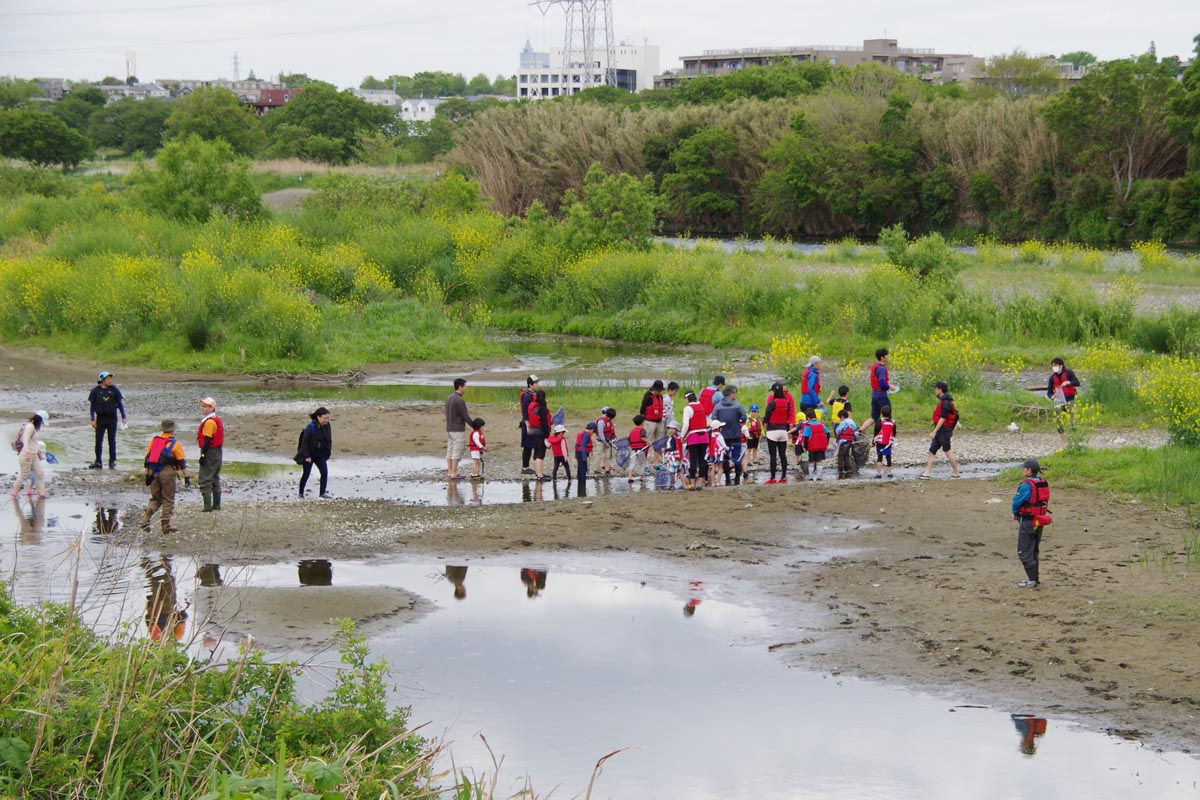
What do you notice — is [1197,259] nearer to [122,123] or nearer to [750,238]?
[750,238]

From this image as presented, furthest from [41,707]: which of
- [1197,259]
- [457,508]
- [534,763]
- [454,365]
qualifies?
[1197,259]

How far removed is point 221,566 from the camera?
15.5m

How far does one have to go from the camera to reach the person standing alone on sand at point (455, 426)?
66.8 feet

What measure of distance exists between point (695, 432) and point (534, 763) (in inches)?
385

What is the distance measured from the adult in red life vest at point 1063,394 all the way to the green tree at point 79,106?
133 metres

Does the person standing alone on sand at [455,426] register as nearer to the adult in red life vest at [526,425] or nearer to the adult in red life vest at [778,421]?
the adult in red life vest at [526,425]

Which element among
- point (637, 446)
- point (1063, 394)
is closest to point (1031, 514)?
point (637, 446)

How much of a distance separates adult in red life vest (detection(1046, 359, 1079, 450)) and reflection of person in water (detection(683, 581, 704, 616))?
9.32m

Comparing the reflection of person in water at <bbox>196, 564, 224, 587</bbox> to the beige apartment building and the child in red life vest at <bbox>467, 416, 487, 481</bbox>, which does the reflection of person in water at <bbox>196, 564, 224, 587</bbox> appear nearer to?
the child in red life vest at <bbox>467, 416, 487, 481</bbox>

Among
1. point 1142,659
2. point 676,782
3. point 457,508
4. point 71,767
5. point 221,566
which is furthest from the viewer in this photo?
point 457,508

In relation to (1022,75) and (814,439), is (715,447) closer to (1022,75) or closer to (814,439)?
(814,439)

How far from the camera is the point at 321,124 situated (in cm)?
10762

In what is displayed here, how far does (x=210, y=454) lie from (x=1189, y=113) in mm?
54563

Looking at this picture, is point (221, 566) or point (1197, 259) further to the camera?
point (1197, 259)
